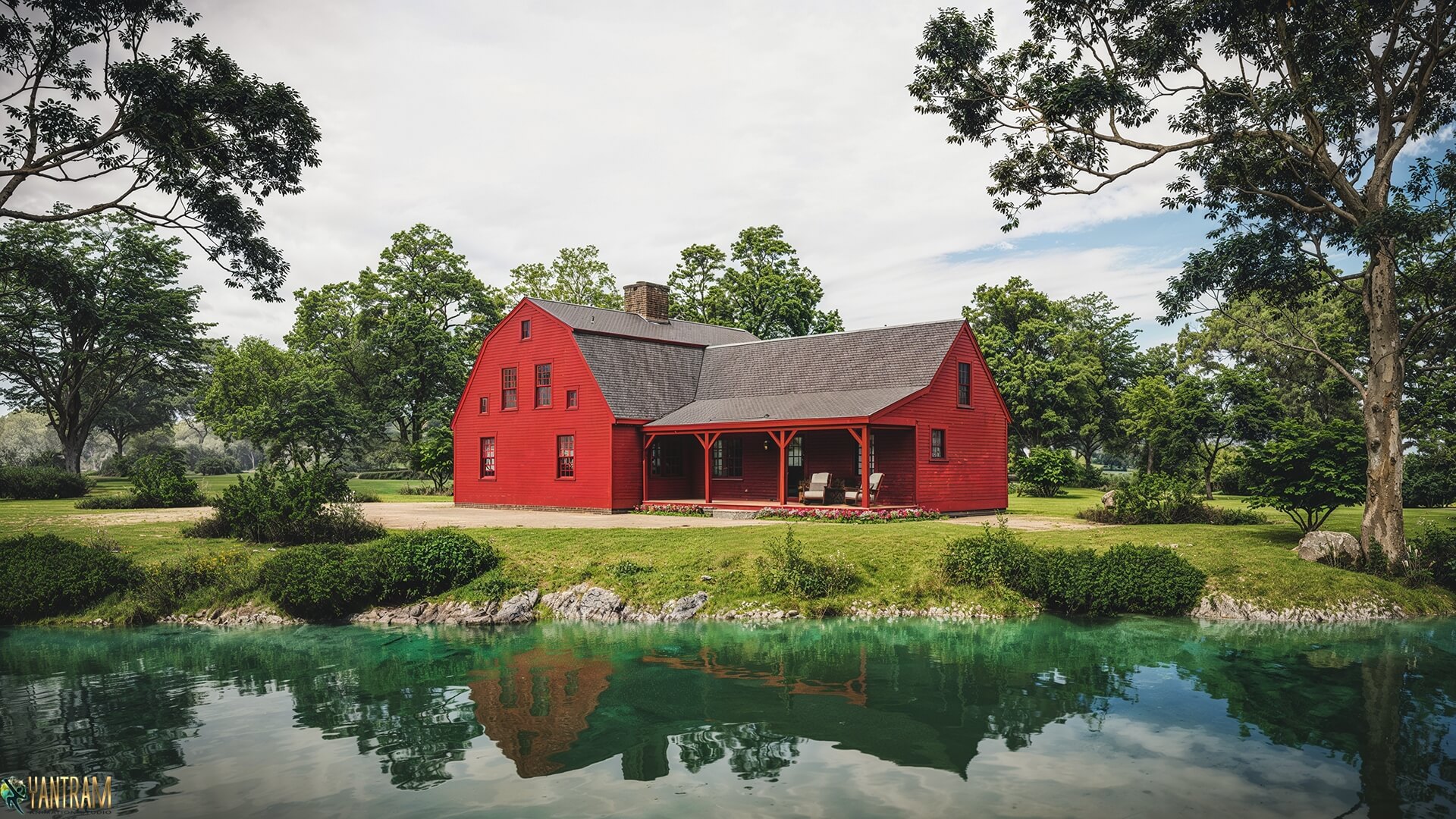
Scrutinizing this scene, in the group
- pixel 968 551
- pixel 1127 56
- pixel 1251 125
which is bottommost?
pixel 968 551

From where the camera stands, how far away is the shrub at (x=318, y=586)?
1503 cm

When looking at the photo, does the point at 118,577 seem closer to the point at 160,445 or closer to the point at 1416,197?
the point at 1416,197

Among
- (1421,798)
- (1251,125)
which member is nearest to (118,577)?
(1421,798)

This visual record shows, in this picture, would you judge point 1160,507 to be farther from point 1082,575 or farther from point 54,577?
point 54,577

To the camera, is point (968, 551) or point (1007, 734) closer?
point (1007, 734)

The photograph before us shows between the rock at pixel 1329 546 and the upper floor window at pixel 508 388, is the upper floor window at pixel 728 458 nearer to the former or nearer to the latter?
the upper floor window at pixel 508 388

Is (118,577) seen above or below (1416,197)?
below

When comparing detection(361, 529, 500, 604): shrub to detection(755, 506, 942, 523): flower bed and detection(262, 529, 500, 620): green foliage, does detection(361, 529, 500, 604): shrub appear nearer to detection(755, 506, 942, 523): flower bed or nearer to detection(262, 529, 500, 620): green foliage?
detection(262, 529, 500, 620): green foliage

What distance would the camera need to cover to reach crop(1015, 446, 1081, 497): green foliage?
110 ft

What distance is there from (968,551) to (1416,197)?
36.0 feet

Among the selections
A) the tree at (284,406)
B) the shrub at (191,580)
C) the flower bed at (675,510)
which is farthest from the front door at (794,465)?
the tree at (284,406)

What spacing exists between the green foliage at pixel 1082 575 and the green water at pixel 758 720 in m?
0.53

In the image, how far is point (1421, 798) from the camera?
7.36 metres

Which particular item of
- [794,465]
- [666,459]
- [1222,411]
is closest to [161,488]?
[666,459]
